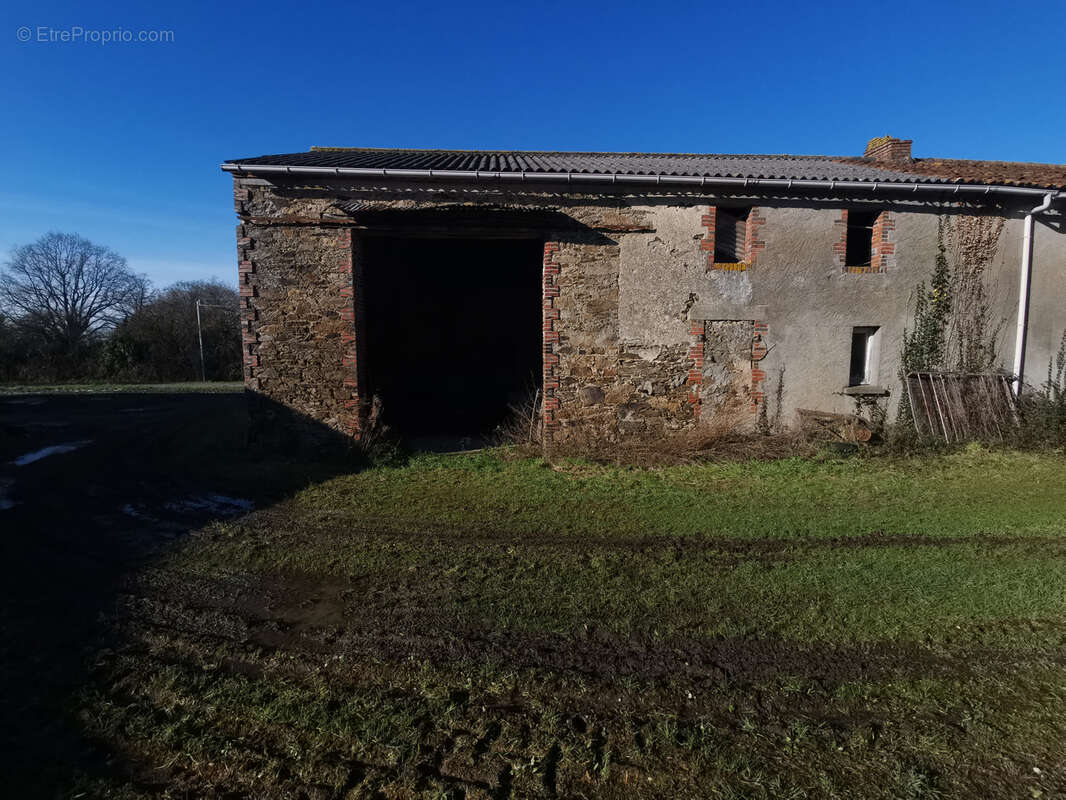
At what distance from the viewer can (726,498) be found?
5777 mm

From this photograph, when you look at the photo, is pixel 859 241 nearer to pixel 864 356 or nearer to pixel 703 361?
pixel 864 356

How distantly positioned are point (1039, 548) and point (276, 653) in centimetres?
596

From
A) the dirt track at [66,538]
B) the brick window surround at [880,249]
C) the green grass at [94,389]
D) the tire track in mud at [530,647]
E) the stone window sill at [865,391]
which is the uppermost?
the brick window surround at [880,249]

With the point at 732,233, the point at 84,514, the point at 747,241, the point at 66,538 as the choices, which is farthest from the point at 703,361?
the point at 84,514

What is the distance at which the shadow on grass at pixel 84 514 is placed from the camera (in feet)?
7.39

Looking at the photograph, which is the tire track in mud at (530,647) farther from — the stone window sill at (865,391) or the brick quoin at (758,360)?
the stone window sill at (865,391)

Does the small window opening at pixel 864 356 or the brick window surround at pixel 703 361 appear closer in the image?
the brick window surround at pixel 703 361

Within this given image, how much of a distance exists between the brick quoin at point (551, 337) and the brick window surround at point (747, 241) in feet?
8.13

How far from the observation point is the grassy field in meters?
1.99

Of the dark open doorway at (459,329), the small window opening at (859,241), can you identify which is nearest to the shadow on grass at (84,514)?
the dark open doorway at (459,329)

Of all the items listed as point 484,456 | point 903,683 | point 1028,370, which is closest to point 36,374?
point 484,456

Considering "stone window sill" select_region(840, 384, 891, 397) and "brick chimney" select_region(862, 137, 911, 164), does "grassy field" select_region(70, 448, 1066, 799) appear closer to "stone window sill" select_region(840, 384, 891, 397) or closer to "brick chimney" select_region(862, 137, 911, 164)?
"stone window sill" select_region(840, 384, 891, 397)

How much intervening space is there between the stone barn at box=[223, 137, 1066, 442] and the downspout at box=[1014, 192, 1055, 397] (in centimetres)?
4

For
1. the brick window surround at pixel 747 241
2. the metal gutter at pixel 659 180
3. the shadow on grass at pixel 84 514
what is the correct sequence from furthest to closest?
the brick window surround at pixel 747 241 → the metal gutter at pixel 659 180 → the shadow on grass at pixel 84 514
